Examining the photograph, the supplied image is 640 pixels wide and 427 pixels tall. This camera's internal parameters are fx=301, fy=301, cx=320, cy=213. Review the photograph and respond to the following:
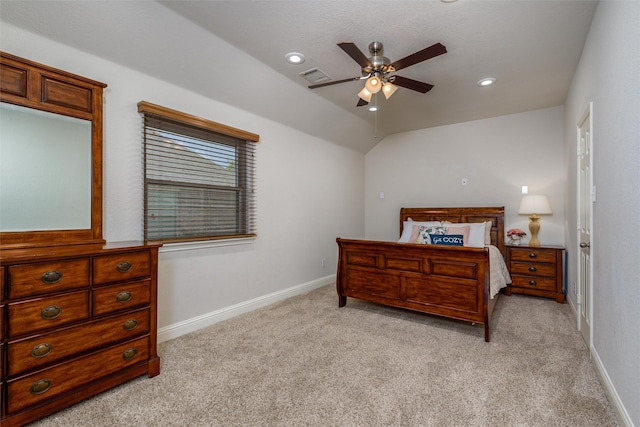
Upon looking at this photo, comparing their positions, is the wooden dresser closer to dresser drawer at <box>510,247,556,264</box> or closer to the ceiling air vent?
the ceiling air vent

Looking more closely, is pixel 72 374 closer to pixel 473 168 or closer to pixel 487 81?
pixel 487 81

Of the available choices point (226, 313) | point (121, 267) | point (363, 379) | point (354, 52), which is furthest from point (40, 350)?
point (354, 52)

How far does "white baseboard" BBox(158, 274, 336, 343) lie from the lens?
8.77 ft

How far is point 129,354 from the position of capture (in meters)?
1.94

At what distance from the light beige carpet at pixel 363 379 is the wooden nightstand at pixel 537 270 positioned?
79 centimetres

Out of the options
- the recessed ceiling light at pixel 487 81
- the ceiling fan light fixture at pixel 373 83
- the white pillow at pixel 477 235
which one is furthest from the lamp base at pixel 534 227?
the ceiling fan light fixture at pixel 373 83

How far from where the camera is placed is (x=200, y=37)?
7.92ft

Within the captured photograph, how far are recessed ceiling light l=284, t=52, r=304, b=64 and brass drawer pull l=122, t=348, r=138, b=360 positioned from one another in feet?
8.65

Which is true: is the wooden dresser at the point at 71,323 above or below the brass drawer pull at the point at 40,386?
above

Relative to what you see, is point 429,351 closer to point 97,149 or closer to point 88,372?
point 88,372

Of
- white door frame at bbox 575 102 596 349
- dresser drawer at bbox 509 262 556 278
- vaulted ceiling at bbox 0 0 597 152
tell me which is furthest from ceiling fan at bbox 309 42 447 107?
dresser drawer at bbox 509 262 556 278

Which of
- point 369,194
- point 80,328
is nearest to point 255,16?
point 80,328

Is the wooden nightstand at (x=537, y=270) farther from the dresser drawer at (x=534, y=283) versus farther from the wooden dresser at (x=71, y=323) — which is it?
the wooden dresser at (x=71, y=323)

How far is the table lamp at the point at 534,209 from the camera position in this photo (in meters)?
3.93
